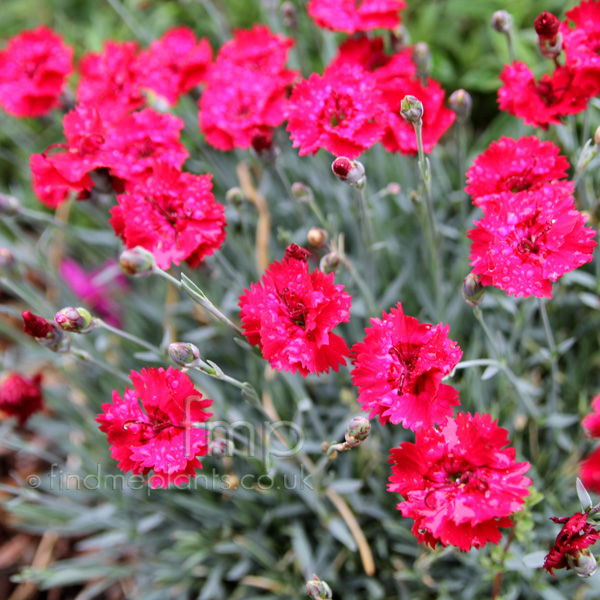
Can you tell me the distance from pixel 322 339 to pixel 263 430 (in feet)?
2.20

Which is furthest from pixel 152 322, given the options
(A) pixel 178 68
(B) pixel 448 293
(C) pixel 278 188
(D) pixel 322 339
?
(D) pixel 322 339

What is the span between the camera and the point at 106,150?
1.33 metres

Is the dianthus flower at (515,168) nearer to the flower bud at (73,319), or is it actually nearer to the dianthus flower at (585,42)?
the dianthus flower at (585,42)

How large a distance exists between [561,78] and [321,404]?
1.13 meters

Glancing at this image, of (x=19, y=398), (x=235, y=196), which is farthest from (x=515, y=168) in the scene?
(x=19, y=398)

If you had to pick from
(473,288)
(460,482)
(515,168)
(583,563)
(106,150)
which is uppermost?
(106,150)

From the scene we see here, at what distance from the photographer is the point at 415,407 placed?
40.1 inches

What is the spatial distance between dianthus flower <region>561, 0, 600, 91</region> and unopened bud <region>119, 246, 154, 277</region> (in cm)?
100

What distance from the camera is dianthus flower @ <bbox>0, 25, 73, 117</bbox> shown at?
1.73 m

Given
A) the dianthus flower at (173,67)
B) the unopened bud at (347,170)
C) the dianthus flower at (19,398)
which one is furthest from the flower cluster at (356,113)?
the dianthus flower at (19,398)

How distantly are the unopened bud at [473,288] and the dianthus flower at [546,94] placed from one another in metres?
0.43

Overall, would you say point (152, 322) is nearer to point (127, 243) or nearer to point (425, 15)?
point (127, 243)

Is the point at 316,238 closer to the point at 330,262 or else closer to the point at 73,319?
the point at 330,262

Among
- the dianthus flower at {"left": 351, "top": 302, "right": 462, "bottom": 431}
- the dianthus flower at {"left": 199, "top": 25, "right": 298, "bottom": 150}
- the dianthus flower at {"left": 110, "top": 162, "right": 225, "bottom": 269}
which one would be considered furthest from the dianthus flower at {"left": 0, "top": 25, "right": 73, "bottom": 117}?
the dianthus flower at {"left": 351, "top": 302, "right": 462, "bottom": 431}
